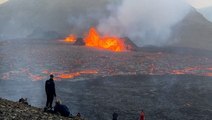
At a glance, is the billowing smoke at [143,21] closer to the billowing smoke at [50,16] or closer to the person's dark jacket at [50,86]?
the billowing smoke at [50,16]

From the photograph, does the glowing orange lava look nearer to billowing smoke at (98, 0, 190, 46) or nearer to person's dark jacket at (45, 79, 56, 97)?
person's dark jacket at (45, 79, 56, 97)

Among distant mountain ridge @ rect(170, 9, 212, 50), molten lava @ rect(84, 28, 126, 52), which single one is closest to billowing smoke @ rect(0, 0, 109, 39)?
molten lava @ rect(84, 28, 126, 52)

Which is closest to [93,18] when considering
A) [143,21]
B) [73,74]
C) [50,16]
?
[50,16]

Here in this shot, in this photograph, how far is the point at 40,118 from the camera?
18.1 m

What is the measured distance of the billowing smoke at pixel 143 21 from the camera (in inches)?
4200

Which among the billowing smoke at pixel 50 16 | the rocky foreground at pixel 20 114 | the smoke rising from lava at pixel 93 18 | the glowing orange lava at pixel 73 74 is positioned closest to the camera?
the rocky foreground at pixel 20 114

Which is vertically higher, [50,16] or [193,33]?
[50,16]

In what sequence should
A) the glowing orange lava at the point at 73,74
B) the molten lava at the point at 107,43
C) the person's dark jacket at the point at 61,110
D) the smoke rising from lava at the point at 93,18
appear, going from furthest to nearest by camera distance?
the smoke rising from lava at the point at 93,18 → the molten lava at the point at 107,43 → the glowing orange lava at the point at 73,74 → the person's dark jacket at the point at 61,110

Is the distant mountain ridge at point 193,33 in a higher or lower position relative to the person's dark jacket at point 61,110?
higher

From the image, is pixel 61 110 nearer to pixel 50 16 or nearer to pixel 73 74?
pixel 73 74

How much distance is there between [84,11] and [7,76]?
92.9 m

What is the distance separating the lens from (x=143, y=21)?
4456 inches

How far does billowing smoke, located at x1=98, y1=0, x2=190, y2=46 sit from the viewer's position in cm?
10669

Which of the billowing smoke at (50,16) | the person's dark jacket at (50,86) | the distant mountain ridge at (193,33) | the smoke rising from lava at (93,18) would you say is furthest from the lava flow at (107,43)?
the person's dark jacket at (50,86)
